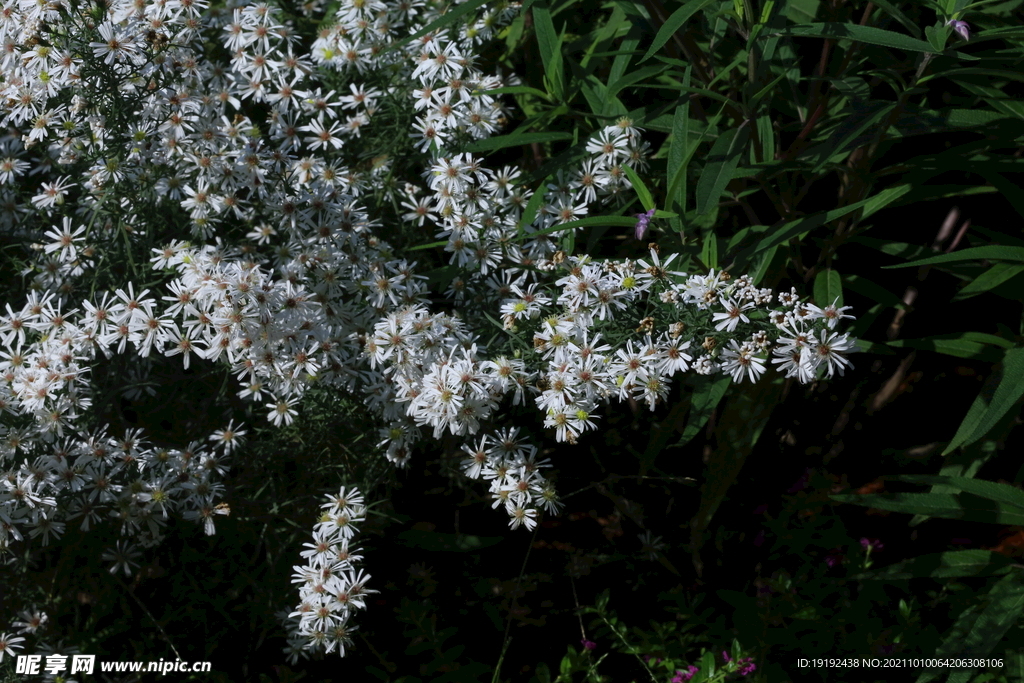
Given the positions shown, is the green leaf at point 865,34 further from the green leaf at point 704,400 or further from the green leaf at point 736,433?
the green leaf at point 736,433

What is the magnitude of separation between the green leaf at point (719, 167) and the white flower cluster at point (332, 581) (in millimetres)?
1212

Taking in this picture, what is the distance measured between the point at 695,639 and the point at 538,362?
3.78 feet

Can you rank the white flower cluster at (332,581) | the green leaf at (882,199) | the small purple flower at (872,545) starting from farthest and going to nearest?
the small purple flower at (872,545) < the green leaf at (882,199) < the white flower cluster at (332,581)

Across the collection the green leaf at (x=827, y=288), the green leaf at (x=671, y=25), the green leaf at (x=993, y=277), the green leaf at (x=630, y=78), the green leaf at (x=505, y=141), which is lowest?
the green leaf at (x=827, y=288)

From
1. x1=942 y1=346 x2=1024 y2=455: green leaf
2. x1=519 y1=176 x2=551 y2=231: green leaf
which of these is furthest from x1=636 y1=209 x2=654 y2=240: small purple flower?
x1=942 y1=346 x2=1024 y2=455: green leaf

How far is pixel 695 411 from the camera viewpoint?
2.39 m

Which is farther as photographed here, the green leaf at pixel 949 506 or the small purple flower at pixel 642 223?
the green leaf at pixel 949 506

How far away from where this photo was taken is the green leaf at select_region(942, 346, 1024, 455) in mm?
1983

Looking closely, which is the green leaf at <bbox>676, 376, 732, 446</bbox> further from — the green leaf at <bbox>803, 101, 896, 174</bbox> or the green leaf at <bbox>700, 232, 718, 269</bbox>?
the green leaf at <bbox>803, 101, 896, 174</bbox>

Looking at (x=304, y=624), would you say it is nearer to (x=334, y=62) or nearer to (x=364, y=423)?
(x=364, y=423)

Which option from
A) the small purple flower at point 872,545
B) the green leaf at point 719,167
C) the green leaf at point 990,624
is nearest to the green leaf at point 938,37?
the green leaf at point 719,167

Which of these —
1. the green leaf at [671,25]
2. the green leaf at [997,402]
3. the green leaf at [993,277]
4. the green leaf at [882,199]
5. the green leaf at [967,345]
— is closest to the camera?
the green leaf at [671,25]

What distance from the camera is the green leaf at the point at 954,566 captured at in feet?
8.05

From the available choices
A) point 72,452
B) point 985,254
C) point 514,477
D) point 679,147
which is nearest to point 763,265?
point 679,147
